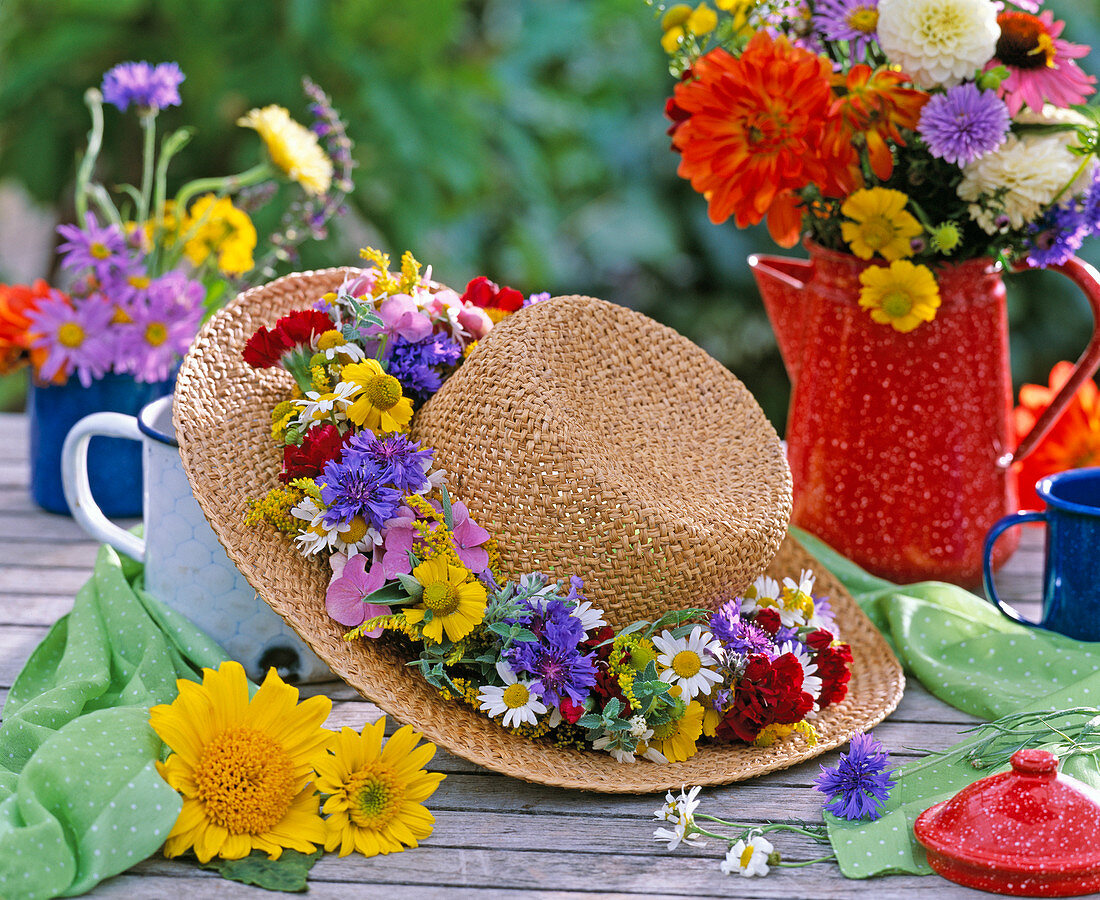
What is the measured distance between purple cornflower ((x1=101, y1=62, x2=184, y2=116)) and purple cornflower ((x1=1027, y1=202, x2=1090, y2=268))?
115 cm

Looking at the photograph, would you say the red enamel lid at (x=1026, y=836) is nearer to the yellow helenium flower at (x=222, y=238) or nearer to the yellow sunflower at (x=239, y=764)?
the yellow sunflower at (x=239, y=764)

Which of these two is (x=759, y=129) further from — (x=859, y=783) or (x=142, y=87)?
(x=142, y=87)

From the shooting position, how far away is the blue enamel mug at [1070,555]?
4.09 feet

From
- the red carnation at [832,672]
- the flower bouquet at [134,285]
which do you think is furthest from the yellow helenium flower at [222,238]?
the red carnation at [832,672]

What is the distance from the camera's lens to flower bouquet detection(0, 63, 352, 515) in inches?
61.3

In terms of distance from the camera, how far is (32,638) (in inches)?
53.6

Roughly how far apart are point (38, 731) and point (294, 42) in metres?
2.31

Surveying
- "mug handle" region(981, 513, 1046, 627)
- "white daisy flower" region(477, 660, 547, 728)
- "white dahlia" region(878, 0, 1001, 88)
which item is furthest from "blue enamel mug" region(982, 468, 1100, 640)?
"white daisy flower" region(477, 660, 547, 728)

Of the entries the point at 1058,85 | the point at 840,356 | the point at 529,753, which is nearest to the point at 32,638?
the point at 529,753

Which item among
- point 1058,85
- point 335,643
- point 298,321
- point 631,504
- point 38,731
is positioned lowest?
point 38,731

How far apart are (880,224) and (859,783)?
68 cm

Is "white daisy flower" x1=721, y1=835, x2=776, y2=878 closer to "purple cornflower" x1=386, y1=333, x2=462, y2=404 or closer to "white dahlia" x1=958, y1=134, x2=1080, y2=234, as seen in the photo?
"purple cornflower" x1=386, y1=333, x2=462, y2=404

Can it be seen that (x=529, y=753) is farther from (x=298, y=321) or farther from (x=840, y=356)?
(x=840, y=356)

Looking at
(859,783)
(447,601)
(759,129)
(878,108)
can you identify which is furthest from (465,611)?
(878,108)
